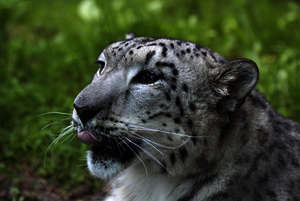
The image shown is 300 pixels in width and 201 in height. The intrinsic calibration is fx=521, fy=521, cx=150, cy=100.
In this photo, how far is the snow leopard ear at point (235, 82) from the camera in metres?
3.21

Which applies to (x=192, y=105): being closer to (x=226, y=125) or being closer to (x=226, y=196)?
(x=226, y=125)

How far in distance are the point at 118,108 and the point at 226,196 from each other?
34.3 inches

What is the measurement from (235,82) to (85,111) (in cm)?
95

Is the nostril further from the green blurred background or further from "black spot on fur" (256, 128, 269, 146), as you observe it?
the green blurred background

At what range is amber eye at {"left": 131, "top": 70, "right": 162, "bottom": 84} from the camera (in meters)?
3.31

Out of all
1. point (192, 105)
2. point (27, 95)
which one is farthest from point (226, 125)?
point (27, 95)

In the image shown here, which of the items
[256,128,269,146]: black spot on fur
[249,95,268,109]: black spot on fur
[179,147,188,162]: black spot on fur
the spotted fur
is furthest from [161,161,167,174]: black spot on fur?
[249,95,268,109]: black spot on fur

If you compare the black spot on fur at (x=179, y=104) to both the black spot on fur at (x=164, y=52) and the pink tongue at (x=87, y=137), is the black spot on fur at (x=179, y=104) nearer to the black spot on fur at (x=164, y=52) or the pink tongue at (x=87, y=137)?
the black spot on fur at (x=164, y=52)

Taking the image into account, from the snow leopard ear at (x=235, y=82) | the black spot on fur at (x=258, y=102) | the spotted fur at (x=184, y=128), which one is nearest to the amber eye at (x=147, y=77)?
the spotted fur at (x=184, y=128)

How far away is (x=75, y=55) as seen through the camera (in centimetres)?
617

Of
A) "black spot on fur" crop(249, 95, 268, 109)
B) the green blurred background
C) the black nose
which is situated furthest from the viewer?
the green blurred background

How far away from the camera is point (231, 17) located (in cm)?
719

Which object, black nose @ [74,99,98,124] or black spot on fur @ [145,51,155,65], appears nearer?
black nose @ [74,99,98,124]

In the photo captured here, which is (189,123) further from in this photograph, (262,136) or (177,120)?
(262,136)
